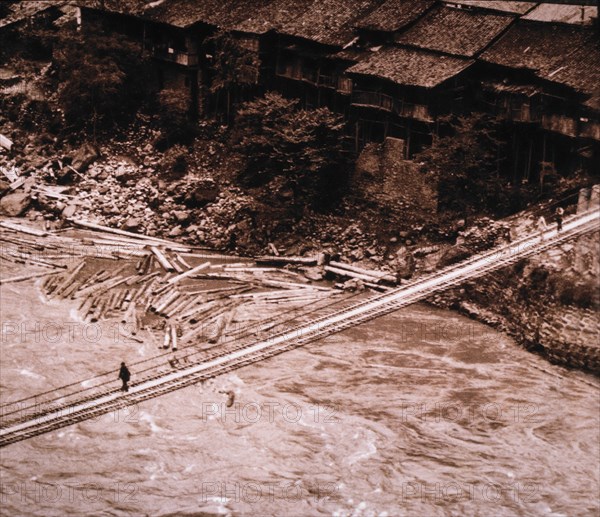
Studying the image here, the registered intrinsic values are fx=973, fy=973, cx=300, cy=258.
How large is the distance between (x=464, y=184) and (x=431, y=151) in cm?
124

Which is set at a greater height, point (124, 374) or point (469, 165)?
point (469, 165)

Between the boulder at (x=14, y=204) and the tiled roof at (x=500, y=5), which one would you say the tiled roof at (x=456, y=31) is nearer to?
the tiled roof at (x=500, y=5)

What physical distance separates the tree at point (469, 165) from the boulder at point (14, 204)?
39.5ft

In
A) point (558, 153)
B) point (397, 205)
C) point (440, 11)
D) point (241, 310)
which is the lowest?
point (241, 310)

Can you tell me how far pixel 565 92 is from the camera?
2409 centimetres

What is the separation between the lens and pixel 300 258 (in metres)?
26.6

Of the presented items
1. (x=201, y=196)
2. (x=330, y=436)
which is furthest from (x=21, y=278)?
(x=330, y=436)

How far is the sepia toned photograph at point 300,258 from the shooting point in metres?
18.0

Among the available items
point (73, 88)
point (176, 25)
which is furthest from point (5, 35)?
point (176, 25)

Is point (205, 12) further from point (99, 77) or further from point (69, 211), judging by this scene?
point (69, 211)

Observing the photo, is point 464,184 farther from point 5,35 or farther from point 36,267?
point 5,35

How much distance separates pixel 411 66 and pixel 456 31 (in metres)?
1.61

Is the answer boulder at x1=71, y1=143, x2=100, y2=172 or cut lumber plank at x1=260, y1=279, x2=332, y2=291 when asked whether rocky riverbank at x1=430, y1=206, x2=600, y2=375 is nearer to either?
cut lumber plank at x1=260, y1=279, x2=332, y2=291

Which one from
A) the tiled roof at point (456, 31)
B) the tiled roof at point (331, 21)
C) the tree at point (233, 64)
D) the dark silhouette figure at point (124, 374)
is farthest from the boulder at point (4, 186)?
the dark silhouette figure at point (124, 374)
